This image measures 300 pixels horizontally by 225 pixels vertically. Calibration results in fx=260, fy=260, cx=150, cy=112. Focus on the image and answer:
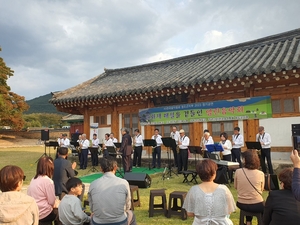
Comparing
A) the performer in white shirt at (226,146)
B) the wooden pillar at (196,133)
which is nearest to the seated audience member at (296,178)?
the performer in white shirt at (226,146)

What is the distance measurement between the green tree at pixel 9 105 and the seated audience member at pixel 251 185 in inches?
1088

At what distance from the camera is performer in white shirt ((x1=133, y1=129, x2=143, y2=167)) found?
12.0m

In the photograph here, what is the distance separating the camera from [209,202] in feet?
9.32

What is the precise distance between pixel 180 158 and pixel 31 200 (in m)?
8.04

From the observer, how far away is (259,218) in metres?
3.83

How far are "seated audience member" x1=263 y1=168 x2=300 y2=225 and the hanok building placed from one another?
640 centimetres

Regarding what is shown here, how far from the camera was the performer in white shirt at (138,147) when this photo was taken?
11961 millimetres

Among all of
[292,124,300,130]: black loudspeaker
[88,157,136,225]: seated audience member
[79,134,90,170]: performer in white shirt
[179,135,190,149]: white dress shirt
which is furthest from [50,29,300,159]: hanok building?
[88,157,136,225]: seated audience member

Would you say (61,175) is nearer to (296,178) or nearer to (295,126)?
(296,178)

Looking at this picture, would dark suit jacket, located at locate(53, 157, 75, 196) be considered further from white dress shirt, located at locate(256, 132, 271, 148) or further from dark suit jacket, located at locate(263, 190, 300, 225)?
white dress shirt, located at locate(256, 132, 271, 148)

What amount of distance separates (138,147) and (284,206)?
31.1 feet

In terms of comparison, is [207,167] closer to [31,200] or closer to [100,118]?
[31,200]

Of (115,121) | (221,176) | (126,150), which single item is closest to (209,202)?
(221,176)

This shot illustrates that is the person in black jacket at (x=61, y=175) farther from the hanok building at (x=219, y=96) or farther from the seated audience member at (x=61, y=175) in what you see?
the hanok building at (x=219, y=96)
